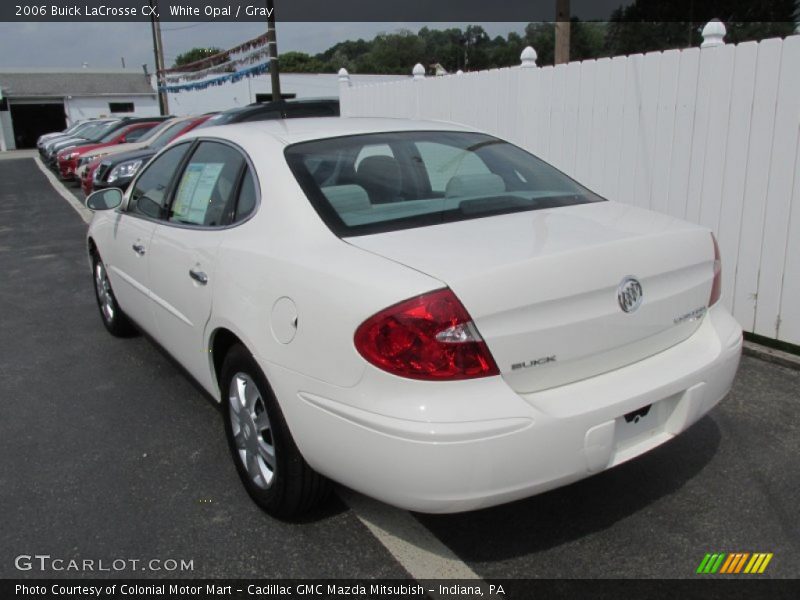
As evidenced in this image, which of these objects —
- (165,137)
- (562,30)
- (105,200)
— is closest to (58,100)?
(165,137)

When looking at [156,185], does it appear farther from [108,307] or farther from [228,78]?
[228,78]

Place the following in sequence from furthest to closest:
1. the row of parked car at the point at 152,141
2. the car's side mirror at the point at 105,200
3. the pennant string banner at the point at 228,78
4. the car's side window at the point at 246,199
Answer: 1. the pennant string banner at the point at 228,78
2. the row of parked car at the point at 152,141
3. the car's side mirror at the point at 105,200
4. the car's side window at the point at 246,199

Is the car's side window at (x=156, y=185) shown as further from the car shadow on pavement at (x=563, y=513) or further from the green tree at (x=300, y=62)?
the green tree at (x=300, y=62)

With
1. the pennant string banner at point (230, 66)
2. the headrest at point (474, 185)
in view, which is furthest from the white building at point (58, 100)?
the headrest at point (474, 185)

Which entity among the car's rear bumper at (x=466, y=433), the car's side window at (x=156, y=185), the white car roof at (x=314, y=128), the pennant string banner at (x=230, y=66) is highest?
the pennant string banner at (x=230, y=66)

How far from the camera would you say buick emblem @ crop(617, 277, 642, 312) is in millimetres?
2320

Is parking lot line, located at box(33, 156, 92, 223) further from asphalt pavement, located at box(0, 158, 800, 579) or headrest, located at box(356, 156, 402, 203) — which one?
headrest, located at box(356, 156, 402, 203)

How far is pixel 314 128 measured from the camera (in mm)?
3260

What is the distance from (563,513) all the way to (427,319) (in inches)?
46.9

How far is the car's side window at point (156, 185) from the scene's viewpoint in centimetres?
377

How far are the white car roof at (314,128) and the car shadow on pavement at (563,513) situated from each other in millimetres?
1742

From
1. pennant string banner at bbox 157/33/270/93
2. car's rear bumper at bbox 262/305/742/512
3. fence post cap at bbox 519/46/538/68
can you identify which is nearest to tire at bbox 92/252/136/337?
car's rear bumper at bbox 262/305/742/512

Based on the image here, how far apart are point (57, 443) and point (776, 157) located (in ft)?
14.7
